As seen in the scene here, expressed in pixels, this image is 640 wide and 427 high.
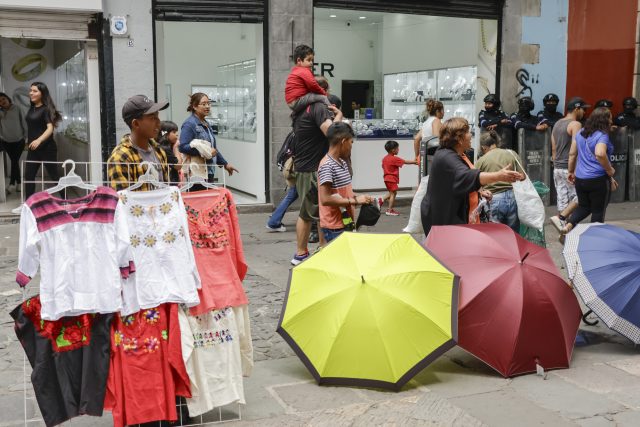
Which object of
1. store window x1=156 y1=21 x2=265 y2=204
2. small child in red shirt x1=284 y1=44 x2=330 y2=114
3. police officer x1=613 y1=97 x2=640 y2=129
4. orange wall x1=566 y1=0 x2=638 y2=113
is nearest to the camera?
small child in red shirt x1=284 y1=44 x2=330 y2=114

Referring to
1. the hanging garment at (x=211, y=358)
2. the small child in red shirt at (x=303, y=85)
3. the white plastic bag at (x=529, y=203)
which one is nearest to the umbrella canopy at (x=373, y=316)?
the hanging garment at (x=211, y=358)

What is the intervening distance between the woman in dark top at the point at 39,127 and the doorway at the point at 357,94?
894 centimetres

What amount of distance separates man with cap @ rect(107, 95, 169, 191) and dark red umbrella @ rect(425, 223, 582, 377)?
197 centimetres

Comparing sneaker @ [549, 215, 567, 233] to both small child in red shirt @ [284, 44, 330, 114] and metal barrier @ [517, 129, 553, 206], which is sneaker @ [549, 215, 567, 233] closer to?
metal barrier @ [517, 129, 553, 206]

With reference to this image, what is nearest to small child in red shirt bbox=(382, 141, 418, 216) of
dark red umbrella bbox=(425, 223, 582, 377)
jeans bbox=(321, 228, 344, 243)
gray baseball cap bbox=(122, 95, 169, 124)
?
jeans bbox=(321, 228, 344, 243)

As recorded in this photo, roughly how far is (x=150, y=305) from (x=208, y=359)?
1.38 feet

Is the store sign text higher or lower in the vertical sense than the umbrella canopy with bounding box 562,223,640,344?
higher

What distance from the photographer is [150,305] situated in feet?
12.5

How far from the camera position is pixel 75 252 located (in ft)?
12.1

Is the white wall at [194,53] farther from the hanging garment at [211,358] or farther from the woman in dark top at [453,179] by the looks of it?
the hanging garment at [211,358]

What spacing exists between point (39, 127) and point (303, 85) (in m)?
4.35

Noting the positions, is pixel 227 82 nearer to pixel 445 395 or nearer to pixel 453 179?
pixel 453 179

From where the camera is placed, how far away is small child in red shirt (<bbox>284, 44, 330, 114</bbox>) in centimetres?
760

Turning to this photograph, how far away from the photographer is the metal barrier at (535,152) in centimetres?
1225
